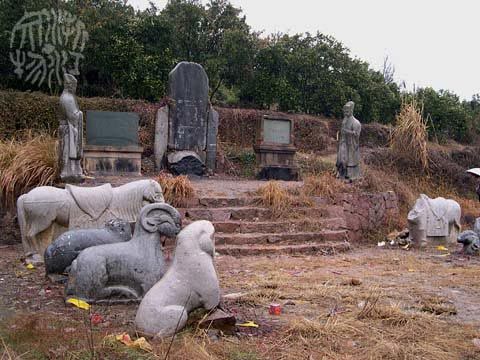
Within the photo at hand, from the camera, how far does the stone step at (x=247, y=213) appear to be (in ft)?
28.7

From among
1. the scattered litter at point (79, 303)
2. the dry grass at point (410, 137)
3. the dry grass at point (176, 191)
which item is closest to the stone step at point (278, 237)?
the dry grass at point (176, 191)

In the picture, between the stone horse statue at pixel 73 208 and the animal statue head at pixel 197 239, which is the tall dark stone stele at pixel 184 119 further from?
the animal statue head at pixel 197 239

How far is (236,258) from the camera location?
7.80 meters

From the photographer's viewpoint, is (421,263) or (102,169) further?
(102,169)

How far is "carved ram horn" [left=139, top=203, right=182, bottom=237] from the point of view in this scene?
15.9ft

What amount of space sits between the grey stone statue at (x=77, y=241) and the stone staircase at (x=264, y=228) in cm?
269

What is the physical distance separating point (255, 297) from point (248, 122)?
1422cm

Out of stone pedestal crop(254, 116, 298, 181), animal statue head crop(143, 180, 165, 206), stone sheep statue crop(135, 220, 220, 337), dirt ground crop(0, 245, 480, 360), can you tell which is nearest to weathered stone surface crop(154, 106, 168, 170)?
stone pedestal crop(254, 116, 298, 181)

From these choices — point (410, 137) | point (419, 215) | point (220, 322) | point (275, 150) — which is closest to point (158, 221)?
point (220, 322)

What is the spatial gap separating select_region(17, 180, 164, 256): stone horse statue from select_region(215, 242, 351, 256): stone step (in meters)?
1.65

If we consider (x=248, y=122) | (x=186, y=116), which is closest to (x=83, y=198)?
(x=186, y=116)

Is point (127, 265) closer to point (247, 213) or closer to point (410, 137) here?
point (247, 213)

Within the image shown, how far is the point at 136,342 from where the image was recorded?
348cm

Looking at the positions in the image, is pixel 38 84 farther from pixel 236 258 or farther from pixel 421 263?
pixel 421 263
